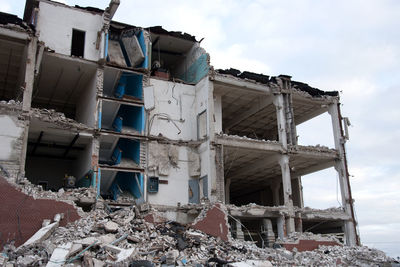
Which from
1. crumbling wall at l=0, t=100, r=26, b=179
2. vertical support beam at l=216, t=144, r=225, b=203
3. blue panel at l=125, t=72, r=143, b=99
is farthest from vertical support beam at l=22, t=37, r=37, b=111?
vertical support beam at l=216, t=144, r=225, b=203

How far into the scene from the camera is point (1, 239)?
Result: 1728 centimetres

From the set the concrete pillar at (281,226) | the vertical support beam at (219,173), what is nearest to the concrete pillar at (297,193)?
the concrete pillar at (281,226)

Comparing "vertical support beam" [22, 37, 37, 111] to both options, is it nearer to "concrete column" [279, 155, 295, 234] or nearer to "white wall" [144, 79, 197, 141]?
"white wall" [144, 79, 197, 141]

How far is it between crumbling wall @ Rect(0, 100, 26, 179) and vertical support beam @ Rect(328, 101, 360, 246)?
20394mm

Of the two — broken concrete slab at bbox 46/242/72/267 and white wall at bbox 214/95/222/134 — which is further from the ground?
white wall at bbox 214/95/222/134

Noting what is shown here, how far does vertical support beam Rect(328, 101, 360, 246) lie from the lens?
93.8 feet

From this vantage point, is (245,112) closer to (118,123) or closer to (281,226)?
(281,226)

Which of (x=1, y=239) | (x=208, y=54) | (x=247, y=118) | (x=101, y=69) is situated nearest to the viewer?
(x=1, y=239)

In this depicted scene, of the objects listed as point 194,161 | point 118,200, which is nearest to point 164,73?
point 194,161

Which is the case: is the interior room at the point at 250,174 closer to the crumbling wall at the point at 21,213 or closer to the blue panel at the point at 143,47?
the blue panel at the point at 143,47

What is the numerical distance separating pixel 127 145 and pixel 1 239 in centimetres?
1111

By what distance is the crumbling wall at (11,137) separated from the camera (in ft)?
67.9

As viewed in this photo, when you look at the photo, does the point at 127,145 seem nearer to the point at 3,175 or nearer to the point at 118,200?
the point at 118,200

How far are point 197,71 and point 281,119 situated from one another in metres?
6.45
